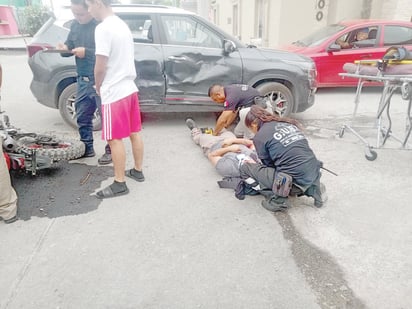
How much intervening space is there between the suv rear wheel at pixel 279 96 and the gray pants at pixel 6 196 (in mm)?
3632

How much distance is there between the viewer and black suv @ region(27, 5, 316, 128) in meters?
4.89

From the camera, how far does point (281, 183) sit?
294 centimetres

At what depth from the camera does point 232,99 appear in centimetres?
450

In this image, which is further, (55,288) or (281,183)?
(281,183)

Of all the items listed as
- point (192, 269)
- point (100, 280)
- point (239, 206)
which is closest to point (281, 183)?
point (239, 206)

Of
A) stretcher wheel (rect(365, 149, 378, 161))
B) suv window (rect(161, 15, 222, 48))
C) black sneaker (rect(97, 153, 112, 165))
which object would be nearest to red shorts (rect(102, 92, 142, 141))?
black sneaker (rect(97, 153, 112, 165))

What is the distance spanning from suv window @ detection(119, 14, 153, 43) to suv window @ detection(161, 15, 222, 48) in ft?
0.90

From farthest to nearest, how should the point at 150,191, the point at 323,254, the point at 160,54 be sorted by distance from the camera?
the point at 160,54, the point at 150,191, the point at 323,254

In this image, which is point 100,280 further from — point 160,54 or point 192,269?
point 160,54

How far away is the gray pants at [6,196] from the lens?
2.84m

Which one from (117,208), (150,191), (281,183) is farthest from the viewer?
(150,191)

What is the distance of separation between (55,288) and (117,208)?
1029 mm

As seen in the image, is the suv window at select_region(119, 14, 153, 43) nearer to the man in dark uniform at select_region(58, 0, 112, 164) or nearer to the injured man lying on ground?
the man in dark uniform at select_region(58, 0, 112, 164)

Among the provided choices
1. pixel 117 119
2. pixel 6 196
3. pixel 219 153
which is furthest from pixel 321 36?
pixel 6 196
